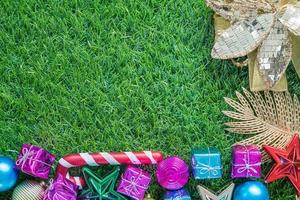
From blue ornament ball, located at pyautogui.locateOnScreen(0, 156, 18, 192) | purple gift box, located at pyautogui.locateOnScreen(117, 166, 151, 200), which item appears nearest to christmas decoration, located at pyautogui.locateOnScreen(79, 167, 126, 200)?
purple gift box, located at pyautogui.locateOnScreen(117, 166, 151, 200)

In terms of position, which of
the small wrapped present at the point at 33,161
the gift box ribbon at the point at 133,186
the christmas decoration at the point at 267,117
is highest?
the christmas decoration at the point at 267,117

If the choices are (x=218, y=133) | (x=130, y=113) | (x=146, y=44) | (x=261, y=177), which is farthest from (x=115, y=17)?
(x=261, y=177)

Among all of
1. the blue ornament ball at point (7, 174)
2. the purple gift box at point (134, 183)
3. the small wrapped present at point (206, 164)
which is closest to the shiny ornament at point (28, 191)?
the blue ornament ball at point (7, 174)

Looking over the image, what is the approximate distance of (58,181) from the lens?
1.18 meters

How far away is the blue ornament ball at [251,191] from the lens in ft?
3.87

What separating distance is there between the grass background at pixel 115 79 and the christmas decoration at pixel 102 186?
65 mm

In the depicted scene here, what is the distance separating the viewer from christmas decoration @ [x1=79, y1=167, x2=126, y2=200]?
1197 mm

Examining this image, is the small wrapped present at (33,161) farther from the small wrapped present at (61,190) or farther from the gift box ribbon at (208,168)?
the gift box ribbon at (208,168)

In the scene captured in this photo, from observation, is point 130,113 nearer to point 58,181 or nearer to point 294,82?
point 58,181

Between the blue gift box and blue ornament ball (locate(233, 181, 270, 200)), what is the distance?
4.1 inches

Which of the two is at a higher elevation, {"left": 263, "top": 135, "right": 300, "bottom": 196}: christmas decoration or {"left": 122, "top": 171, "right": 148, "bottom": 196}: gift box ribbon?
{"left": 263, "top": 135, "right": 300, "bottom": 196}: christmas decoration

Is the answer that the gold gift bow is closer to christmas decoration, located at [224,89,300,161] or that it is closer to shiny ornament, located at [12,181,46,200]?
christmas decoration, located at [224,89,300,161]

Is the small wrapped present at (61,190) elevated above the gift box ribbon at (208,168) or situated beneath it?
situated beneath

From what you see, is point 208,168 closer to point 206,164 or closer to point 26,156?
point 206,164
